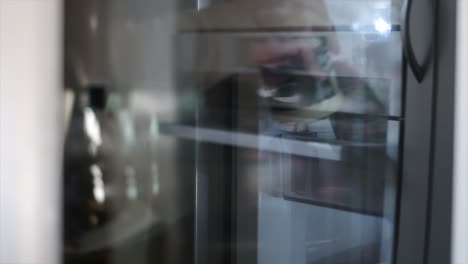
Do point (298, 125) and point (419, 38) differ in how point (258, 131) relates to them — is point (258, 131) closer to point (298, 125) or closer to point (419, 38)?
point (298, 125)

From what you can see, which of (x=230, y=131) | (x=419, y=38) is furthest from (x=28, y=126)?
(x=419, y=38)

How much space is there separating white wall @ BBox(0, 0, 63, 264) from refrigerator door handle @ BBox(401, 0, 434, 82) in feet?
1.78

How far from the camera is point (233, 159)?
98cm

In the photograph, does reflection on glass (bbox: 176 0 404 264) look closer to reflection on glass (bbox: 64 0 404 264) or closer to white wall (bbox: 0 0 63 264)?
reflection on glass (bbox: 64 0 404 264)

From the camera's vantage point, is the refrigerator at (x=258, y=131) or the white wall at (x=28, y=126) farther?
the white wall at (x=28, y=126)

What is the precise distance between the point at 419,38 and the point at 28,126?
0.60 metres

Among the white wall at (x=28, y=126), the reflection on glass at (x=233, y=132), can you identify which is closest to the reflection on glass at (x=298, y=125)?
the reflection on glass at (x=233, y=132)

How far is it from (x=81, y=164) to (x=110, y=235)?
16cm

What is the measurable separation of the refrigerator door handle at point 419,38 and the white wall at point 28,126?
1.78 feet

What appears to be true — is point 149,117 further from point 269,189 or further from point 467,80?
point 467,80

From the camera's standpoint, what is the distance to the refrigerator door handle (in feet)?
2.32

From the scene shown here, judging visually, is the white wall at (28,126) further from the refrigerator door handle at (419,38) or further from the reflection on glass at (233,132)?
the refrigerator door handle at (419,38)

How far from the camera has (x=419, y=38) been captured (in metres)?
0.71

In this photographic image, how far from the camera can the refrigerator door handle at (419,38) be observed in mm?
708
